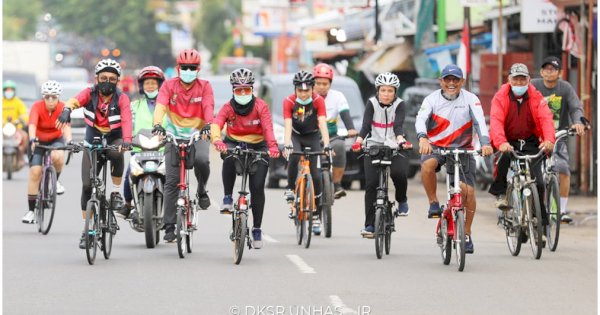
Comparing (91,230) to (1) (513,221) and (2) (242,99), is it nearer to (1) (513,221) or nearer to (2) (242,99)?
(2) (242,99)

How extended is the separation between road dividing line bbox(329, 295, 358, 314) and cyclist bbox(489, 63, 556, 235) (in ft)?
11.1

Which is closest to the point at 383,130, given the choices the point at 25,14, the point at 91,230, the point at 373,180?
the point at 373,180

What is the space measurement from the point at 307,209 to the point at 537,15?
948 centimetres

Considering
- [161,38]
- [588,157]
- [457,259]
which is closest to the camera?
[457,259]

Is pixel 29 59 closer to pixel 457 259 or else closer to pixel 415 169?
pixel 415 169

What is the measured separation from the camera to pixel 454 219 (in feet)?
46.8

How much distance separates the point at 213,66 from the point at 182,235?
92.8m

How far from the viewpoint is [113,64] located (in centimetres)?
1538

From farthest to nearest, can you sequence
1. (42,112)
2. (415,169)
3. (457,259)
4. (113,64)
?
→ (415,169)
(42,112)
(113,64)
(457,259)

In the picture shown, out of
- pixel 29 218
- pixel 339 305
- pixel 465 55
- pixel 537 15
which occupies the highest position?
pixel 537 15

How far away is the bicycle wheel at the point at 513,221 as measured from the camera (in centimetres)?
1535

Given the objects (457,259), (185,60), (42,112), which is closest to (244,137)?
(185,60)

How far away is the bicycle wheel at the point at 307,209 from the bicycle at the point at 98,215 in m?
2.06

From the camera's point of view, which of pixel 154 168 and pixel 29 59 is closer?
pixel 154 168
